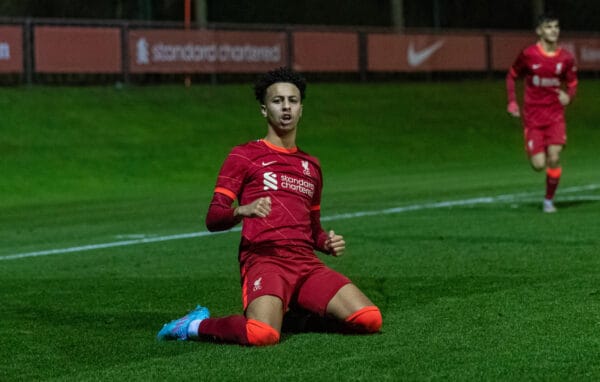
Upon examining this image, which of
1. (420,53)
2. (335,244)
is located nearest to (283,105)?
(335,244)

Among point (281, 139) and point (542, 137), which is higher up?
point (281, 139)

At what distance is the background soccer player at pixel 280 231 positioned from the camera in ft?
25.4

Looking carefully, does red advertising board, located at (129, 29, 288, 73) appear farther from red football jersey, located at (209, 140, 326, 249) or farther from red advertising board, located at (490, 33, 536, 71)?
red football jersey, located at (209, 140, 326, 249)

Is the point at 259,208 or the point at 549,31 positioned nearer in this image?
the point at 259,208

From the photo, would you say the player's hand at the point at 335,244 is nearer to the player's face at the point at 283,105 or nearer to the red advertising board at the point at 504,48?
the player's face at the point at 283,105

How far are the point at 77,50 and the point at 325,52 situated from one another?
279 inches

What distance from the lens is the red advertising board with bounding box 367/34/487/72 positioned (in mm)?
36688

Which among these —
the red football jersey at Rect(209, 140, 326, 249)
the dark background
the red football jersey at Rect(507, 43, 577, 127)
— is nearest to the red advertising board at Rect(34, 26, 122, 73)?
the dark background

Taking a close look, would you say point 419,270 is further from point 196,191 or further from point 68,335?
point 196,191

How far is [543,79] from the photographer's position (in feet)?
55.7

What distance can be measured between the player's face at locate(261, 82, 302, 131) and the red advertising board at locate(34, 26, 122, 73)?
72.4 feet

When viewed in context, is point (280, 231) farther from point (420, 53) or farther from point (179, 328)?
point (420, 53)

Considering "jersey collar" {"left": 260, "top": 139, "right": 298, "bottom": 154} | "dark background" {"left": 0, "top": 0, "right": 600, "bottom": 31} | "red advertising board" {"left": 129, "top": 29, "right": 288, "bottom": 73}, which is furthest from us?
"dark background" {"left": 0, "top": 0, "right": 600, "bottom": 31}

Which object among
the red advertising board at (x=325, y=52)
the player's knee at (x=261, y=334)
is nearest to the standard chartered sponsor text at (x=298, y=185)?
the player's knee at (x=261, y=334)
